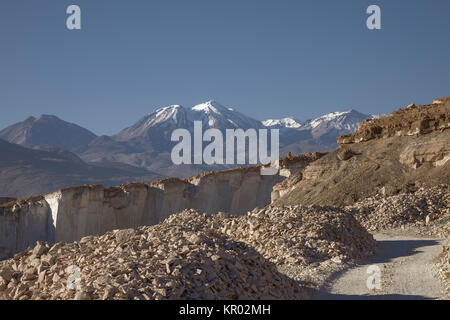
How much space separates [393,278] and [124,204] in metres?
31.9

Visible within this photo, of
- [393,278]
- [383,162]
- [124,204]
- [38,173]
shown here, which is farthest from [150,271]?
[38,173]

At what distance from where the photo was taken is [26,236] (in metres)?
40.6

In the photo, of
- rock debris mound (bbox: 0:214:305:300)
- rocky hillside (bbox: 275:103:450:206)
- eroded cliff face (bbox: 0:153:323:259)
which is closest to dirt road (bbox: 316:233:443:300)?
rock debris mound (bbox: 0:214:305:300)

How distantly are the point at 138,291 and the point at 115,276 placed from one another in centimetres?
69

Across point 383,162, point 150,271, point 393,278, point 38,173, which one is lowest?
point 38,173

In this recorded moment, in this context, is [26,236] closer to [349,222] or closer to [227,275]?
[349,222]

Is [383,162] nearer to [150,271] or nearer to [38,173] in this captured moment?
[150,271]

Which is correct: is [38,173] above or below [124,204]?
below

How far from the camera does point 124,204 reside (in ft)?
142

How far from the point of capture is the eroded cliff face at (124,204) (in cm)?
3941

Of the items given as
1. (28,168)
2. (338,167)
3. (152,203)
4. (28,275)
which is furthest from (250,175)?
(28,168)

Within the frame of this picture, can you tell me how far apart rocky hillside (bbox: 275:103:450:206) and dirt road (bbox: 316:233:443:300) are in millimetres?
10732

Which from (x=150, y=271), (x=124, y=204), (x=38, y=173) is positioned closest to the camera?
(x=150, y=271)

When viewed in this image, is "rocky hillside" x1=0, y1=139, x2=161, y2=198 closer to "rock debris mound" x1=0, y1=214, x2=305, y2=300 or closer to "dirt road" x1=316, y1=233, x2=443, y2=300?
"dirt road" x1=316, y1=233, x2=443, y2=300
